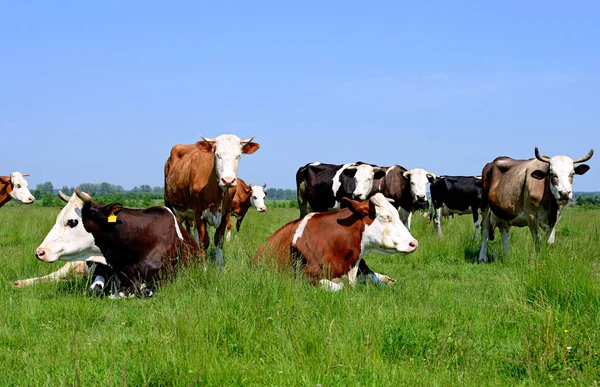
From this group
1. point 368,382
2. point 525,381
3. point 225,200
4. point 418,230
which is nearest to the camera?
point 368,382

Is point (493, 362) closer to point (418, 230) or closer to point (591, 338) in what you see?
point (591, 338)

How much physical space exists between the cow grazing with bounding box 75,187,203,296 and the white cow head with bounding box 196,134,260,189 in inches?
73.8

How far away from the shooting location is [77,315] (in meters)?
6.00

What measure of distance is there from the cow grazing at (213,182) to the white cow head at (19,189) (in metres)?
8.98

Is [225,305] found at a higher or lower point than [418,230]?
higher

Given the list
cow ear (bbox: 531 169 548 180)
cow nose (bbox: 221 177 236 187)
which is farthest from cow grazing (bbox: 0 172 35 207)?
cow ear (bbox: 531 169 548 180)

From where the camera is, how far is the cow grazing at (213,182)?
959 cm

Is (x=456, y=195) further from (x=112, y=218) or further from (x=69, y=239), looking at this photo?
(x=69, y=239)

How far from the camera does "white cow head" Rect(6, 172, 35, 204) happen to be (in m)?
17.8

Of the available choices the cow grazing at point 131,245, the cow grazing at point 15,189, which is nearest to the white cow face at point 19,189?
the cow grazing at point 15,189

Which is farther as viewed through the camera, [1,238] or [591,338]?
[1,238]

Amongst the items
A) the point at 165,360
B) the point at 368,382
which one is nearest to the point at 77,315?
the point at 165,360

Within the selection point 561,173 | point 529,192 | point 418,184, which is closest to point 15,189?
point 418,184

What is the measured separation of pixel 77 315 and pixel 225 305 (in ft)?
5.23
